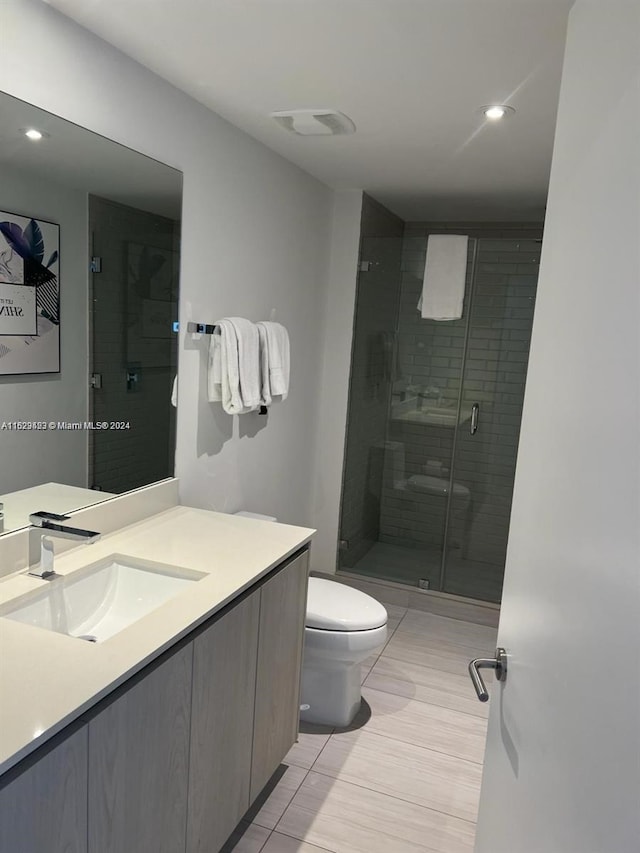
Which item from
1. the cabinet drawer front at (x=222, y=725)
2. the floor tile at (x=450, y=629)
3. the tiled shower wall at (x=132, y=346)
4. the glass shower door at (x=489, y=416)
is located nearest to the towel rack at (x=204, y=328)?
the tiled shower wall at (x=132, y=346)

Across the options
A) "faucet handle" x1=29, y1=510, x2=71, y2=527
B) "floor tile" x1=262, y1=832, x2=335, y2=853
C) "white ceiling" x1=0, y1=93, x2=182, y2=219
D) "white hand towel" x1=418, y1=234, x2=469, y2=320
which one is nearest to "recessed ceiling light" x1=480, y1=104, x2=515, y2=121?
"white ceiling" x1=0, y1=93, x2=182, y2=219

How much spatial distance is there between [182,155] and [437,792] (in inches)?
96.0

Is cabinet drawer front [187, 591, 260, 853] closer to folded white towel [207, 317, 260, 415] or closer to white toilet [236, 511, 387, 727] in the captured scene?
white toilet [236, 511, 387, 727]

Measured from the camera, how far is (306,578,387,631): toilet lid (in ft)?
7.97

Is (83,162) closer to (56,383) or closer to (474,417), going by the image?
(56,383)

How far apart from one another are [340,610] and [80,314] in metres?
1.48

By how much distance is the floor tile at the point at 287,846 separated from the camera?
1.92 metres

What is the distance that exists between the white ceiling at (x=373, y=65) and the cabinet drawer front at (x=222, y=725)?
158 centimetres

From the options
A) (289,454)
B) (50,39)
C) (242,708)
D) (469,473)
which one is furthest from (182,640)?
(469,473)

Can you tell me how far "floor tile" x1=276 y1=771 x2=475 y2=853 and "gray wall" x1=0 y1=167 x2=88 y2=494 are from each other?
131 cm

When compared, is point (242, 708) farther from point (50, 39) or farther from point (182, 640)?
point (50, 39)

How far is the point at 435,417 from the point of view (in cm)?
387

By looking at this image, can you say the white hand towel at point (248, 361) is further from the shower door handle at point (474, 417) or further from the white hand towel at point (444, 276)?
the shower door handle at point (474, 417)

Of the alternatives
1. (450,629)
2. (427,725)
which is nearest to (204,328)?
(427,725)
